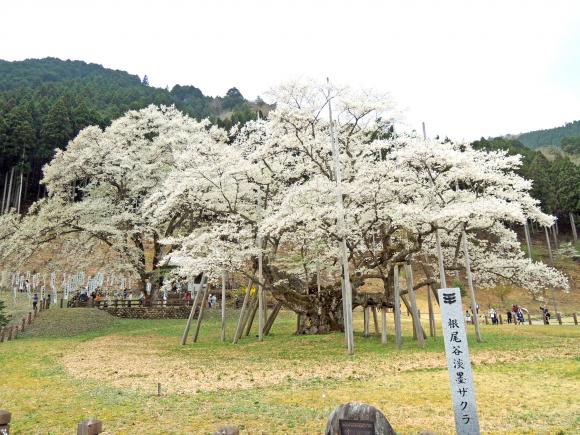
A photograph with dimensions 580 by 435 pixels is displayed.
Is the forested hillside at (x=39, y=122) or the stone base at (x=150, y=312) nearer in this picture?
the stone base at (x=150, y=312)

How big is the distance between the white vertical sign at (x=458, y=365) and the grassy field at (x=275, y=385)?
4.59ft

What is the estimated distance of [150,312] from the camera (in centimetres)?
2980

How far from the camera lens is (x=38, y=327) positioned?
23.1 m

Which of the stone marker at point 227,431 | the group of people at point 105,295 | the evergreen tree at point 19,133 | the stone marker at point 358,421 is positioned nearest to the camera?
the stone marker at point 227,431

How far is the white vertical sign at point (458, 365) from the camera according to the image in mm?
4797

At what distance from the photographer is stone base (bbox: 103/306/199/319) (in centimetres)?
2944

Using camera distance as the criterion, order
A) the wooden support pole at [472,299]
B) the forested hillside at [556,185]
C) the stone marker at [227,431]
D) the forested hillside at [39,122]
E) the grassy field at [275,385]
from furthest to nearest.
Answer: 1. the forested hillside at [556,185]
2. the forested hillside at [39,122]
3. the wooden support pole at [472,299]
4. the grassy field at [275,385]
5. the stone marker at [227,431]

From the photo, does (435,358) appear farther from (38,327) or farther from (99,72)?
(99,72)

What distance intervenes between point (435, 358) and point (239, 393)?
21.1 feet

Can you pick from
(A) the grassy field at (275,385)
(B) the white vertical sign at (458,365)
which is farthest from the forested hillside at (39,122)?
(B) the white vertical sign at (458,365)

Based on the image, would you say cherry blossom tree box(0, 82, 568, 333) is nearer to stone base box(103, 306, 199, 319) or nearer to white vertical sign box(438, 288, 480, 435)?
stone base box(103, 306, 199, 319)

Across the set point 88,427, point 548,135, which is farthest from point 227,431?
point 548,135

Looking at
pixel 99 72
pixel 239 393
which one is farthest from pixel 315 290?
pixel 99 72

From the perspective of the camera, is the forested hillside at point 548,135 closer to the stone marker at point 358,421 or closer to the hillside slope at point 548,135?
the hillside slope at point 548,135
